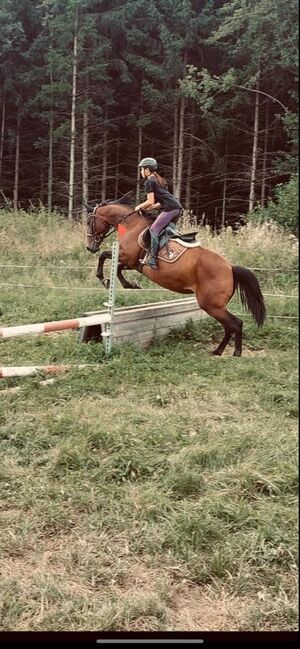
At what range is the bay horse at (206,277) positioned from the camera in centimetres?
453

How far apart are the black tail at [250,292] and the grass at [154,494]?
0.55 metres

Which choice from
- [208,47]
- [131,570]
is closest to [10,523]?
[131,570]

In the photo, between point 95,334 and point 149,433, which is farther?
point 95,334

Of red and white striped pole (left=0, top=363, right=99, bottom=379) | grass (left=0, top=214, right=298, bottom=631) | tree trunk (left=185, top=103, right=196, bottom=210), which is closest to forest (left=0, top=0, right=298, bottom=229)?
tree trunk (left=185, top=103, right=196, bottom=210)

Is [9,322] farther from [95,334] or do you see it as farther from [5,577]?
[5,577]

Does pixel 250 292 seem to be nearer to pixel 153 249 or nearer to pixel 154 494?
pixel 153 249

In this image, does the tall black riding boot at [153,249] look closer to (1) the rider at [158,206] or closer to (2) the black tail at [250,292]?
(1) the rider at [158,206]

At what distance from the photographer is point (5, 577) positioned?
5.67 ft

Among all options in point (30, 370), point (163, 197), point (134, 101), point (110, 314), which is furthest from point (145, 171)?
point (134, 101)

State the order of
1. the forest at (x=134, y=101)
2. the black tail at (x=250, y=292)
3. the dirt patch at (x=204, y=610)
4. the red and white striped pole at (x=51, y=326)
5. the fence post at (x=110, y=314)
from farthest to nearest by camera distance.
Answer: the forest at (x=134, y=101), the black tail at (x=250, y=292), the fence post at (x=110, y=314), the red and white striped pole at (x=51, y=326), the dirt patch at (x=204, y=610)

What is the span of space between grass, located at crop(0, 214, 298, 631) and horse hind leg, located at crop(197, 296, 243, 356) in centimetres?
48

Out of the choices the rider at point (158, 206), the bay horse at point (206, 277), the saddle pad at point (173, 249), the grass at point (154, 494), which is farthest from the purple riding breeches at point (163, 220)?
the grass at point (154, 494)

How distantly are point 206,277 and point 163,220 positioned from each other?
617mm

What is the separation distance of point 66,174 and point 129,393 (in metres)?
14.3
